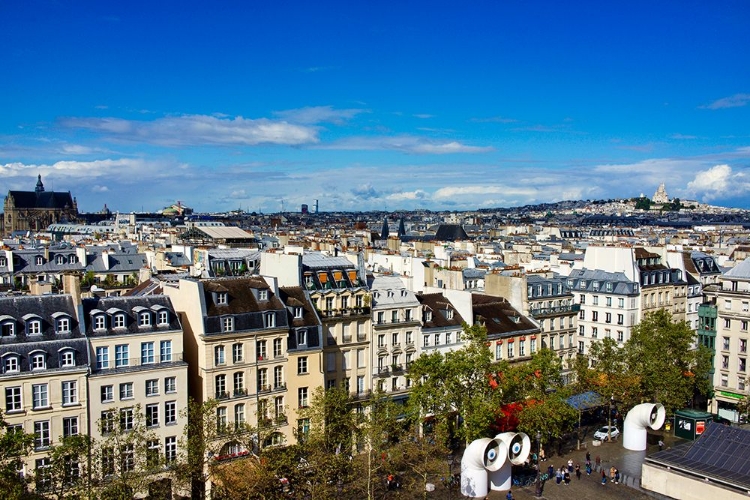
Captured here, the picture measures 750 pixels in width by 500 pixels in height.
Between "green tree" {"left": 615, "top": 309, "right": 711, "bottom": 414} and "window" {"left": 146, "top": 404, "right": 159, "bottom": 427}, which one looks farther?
"green tree" {"left": 615, "top": 309, "right": 711, "bottom": 414}

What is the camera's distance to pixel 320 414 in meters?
48.1

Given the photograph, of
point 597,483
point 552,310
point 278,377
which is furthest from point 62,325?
point 552,310

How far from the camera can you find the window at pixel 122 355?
47531mm

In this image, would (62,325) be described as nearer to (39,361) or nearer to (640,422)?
(39,361)

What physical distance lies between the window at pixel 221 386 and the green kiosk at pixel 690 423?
138 feet

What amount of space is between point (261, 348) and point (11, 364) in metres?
16.7

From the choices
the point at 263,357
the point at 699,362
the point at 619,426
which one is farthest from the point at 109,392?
the point at 699,362

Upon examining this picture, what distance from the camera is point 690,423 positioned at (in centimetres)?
6569

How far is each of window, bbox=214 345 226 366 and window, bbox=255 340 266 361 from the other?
269cm

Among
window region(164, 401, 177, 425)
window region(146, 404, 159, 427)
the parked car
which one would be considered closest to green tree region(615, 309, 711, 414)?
the parked car

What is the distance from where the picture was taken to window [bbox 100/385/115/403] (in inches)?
1828

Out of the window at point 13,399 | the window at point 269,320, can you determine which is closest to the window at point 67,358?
the window at point 13,399

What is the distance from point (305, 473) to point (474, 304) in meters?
30.1

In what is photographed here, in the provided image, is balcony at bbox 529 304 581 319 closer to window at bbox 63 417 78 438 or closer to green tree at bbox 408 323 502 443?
green tree at bbox 408 323 502 443
